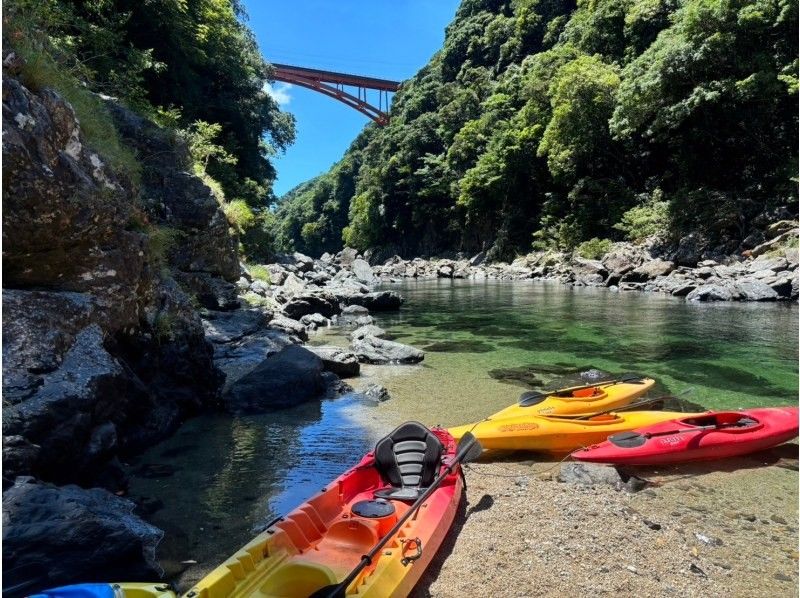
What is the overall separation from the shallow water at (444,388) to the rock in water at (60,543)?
439 mm

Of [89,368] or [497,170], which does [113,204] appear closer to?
[89,368]

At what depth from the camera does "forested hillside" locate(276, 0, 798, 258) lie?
23.4 metres

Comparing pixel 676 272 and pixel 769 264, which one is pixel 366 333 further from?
pixel 676 272

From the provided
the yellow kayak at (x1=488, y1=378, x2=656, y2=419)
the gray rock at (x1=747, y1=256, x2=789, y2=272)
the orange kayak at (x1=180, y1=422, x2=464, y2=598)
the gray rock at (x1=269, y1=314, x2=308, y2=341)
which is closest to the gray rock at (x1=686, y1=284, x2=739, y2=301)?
the gray rock at (x1=747, y1=256, x2=789, y2=272)

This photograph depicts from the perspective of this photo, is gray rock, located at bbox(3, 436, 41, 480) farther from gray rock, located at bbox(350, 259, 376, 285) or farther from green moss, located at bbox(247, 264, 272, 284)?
gray rock, located at bbox(350, 259, 376, 285)

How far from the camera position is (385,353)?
10578 mm

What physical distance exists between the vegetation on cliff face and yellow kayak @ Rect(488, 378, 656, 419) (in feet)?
18.7

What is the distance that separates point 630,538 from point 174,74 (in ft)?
Answer: 70.6

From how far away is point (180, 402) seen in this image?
22.4 ft

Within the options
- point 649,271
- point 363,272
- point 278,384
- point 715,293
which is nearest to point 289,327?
point 278,384

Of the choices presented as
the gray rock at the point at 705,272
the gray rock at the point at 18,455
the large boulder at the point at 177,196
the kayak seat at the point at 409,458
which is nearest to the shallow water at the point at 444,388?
the kayak seat at the point at 409,458

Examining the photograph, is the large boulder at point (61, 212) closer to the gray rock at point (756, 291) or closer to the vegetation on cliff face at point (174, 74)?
the vegetation on cliff face at point (174, 74)

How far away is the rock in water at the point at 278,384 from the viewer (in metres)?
7.33

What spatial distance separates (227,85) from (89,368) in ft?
75.8
